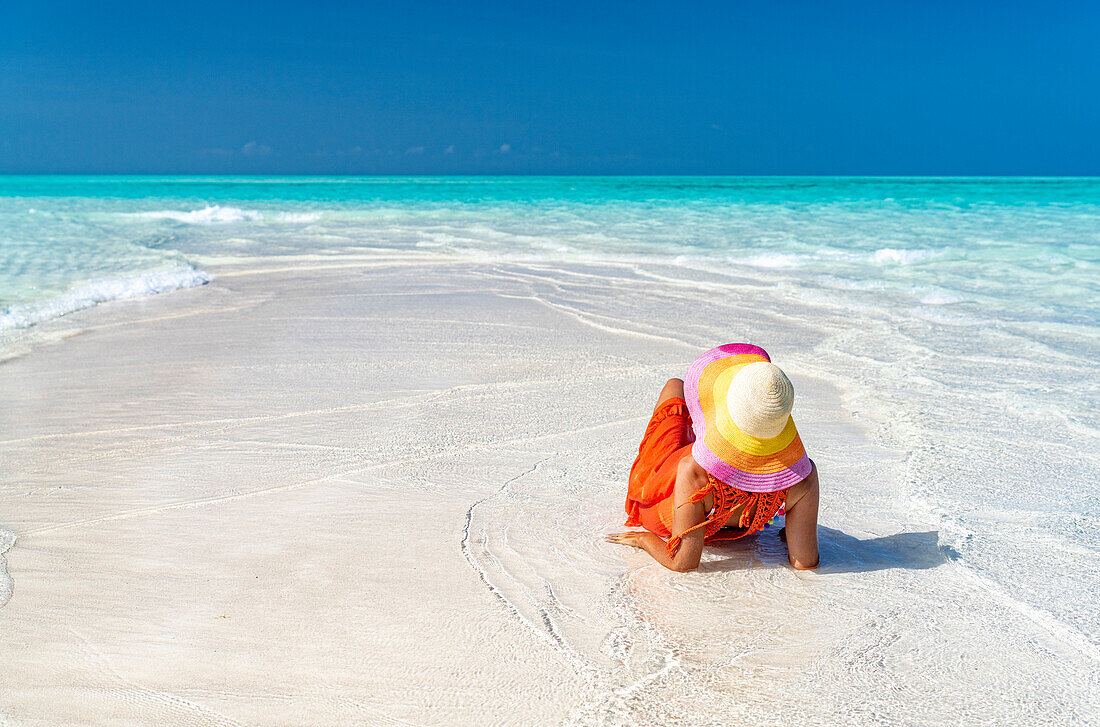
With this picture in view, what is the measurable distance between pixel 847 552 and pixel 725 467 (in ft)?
2.60

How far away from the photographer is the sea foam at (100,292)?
700cm

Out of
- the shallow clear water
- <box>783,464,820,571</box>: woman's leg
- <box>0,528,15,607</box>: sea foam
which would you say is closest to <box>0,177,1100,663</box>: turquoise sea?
the shallow clear water

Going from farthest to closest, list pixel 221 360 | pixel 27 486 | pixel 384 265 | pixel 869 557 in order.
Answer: pixel 384 265
pixel 221 360
pixel 27 486
pixel 869 557

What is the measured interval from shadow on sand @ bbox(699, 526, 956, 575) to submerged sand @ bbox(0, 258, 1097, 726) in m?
0.01

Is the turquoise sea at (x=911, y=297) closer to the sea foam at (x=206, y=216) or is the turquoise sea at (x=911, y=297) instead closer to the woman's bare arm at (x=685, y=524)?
the sea foam at (x=206, y=216)

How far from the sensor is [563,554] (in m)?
3.00

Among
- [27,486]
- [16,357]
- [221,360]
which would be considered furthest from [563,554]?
[16,357]

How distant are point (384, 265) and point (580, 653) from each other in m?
9.71

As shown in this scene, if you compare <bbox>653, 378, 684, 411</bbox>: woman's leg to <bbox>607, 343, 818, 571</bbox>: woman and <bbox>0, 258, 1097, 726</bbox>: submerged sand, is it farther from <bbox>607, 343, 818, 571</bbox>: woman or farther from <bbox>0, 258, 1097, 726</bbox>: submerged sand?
<bbox>0, 258, 1097, 726</bbox>: submerged sand

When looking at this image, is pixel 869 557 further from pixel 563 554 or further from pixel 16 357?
pixel 16 357

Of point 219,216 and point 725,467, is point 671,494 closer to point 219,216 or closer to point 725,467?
point 725,467

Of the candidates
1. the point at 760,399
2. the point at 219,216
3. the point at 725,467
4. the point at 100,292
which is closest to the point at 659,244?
the point at 100,292

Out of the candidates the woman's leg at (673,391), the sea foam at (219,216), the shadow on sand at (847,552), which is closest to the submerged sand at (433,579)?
the shadow on sand at (847,552)

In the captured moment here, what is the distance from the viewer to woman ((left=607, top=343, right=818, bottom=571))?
252cm
